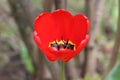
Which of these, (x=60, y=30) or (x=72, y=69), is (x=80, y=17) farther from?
(x=72, y=69)

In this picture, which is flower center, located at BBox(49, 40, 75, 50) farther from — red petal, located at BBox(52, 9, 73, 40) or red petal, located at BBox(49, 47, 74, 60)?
red petal, located at BBox(49, 47, 74, 60)

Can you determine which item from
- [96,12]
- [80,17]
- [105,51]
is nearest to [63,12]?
[80,17]

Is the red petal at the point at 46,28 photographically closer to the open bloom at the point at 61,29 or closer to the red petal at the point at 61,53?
the open bloom at the point at 61,29

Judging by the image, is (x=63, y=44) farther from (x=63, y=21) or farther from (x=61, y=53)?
(x=61, y=53)

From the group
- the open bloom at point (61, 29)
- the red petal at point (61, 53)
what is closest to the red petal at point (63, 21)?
the open bloom at point (61, 29)

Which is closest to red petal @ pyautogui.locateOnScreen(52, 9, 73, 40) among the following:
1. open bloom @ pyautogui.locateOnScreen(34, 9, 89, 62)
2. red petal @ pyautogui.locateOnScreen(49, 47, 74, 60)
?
open bloom @ pyautogui.locateOnScreen(34, 9, 89, 62)

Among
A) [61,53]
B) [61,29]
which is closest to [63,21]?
[61,29]
